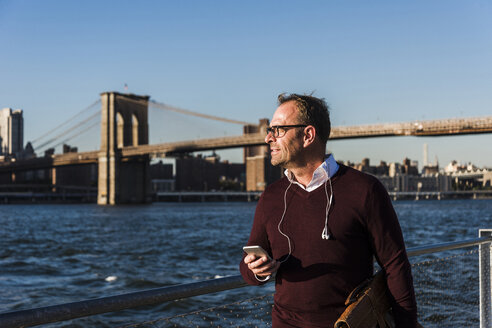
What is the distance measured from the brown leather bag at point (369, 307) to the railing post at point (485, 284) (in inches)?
A: 74.3

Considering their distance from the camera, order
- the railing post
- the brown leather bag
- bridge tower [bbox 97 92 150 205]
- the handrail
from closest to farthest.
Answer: the handrail < the brown leather bag < the railing post < bridge tower [bbox 97 92 150 205]

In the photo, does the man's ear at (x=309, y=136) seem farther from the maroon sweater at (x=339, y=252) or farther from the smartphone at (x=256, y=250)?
the smartphone at (x=256, y=250)

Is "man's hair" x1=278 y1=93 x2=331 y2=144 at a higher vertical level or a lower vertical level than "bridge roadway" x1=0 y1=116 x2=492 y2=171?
lower

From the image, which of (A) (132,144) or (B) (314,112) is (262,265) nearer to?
(B) (314,112)

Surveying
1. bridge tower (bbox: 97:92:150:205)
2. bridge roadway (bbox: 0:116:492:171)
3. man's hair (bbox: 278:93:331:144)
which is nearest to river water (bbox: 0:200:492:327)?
man's hair (bbox: 278:93:331:144)

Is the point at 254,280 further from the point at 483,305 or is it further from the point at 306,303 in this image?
the point at 483,305

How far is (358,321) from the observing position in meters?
1.73

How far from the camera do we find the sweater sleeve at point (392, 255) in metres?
1.79

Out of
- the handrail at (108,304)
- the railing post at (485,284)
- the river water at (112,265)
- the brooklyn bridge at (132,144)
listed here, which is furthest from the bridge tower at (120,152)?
the handrail at (108,304)

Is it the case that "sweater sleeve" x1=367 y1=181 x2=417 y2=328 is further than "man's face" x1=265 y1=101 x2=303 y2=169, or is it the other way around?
"man's face" x1=265 y1=101 x2=303 y2=169

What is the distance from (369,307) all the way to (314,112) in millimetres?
670

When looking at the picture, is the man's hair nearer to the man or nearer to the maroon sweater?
the man

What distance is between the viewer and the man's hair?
6.45 feet

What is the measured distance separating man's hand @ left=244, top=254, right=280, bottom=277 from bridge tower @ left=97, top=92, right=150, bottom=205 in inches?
2432
